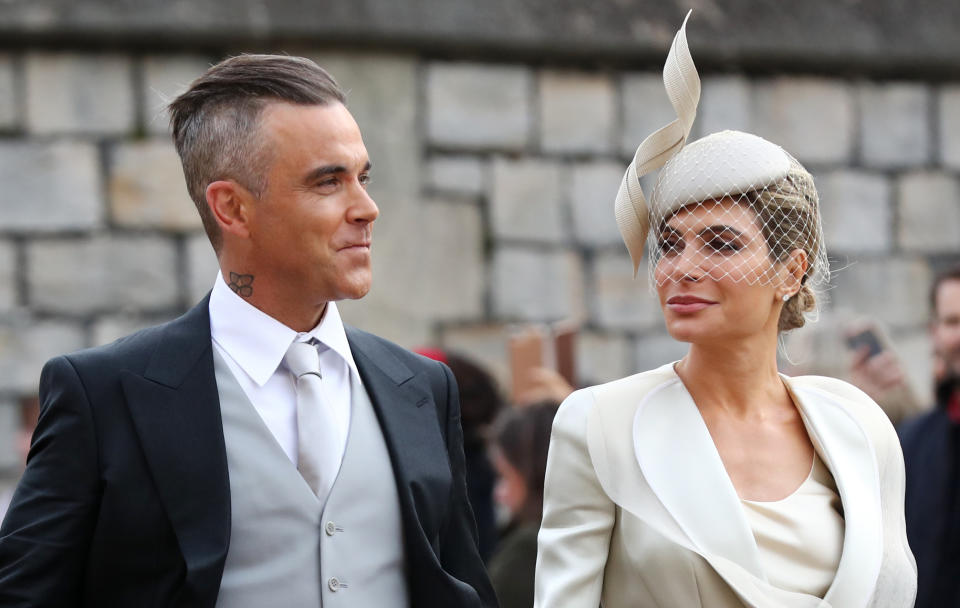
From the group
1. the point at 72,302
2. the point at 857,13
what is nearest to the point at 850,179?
the point at 857,13

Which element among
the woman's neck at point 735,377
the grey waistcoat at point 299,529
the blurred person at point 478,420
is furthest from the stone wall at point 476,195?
the grey waistcoat at point 299,529

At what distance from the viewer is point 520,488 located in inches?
168

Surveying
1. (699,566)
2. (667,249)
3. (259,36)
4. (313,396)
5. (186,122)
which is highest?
(259,36)

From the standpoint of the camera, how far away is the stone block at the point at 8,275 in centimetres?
559

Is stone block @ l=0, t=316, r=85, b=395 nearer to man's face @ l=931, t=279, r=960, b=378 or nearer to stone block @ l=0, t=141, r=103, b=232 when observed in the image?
stone block @ l=0, t=141, r=103, b=232

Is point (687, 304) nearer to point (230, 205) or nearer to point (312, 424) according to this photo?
point (312, 424)

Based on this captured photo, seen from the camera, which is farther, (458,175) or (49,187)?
(458,175)

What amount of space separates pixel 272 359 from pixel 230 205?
30 centimetres

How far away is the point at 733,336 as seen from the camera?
2.75 m

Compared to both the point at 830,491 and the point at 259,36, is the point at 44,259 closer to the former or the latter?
the point at 259,36

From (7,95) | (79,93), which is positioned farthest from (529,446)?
(7,95)

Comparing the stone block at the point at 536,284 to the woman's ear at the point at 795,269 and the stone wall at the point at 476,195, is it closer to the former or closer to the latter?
the stone wall at the point at 476,195

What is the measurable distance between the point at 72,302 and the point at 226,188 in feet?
10.4

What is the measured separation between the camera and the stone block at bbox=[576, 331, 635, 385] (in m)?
6.34
